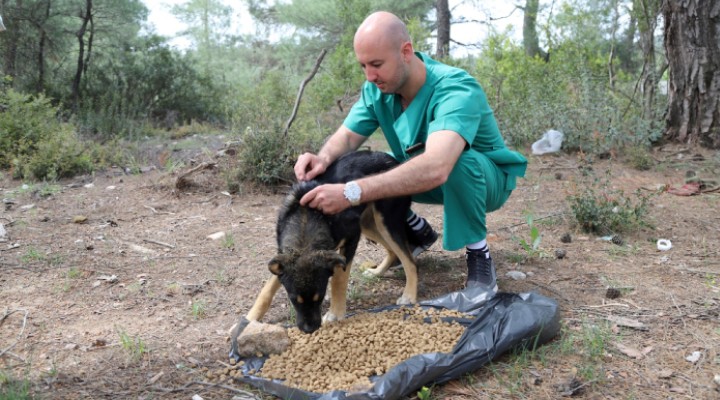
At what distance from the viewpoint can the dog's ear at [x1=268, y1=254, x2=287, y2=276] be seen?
3.19m

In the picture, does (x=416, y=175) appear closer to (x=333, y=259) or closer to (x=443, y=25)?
(x=333, y=259)

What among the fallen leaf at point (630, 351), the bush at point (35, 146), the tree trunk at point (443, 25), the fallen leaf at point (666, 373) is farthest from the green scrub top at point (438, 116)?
the tree trunk at point (443, 25)

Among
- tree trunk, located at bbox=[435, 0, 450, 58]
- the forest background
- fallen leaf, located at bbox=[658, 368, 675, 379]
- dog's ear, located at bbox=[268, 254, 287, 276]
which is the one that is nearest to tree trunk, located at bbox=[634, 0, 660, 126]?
the forest background

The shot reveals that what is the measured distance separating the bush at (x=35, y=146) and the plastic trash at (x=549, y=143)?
6966mm

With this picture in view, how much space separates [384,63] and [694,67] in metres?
6.37

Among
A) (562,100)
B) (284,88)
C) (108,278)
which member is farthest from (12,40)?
(562,100)

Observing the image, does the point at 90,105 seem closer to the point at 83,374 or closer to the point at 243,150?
the point at 243,150

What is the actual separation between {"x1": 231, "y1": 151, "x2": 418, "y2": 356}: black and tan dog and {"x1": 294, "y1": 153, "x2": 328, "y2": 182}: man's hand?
2.0 inches

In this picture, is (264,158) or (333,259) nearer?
(333,259)

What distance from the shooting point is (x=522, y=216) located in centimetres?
613

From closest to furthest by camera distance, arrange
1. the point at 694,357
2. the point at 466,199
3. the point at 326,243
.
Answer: the point at 694,357
the point at 326,243
the point at 466,199

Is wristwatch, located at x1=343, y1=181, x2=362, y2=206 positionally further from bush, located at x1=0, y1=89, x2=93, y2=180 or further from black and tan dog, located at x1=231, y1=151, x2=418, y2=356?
bush, located at x1=0, y1=89, x2=93, y2=180

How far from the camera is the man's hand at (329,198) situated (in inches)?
128

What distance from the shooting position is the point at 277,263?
320cm
